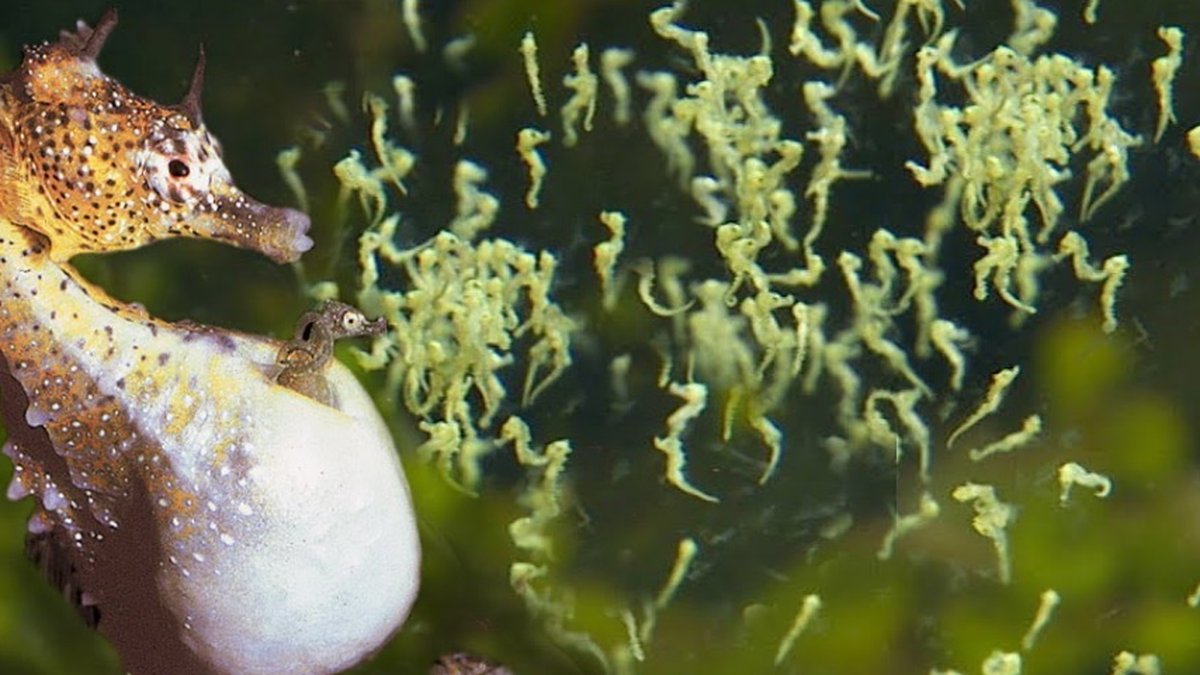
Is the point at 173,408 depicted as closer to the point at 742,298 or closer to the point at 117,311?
the point at 117,311

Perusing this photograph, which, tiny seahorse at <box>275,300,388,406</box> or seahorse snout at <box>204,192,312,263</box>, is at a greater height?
seahorse snout at <box>204,192,312,263</box>

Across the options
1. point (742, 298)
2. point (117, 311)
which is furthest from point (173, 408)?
point (742, 298)

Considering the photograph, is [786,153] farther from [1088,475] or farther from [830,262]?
[1088,475]

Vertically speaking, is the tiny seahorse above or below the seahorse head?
below

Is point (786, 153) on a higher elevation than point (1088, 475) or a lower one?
higher

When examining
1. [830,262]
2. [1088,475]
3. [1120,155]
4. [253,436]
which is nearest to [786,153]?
[830,262]
